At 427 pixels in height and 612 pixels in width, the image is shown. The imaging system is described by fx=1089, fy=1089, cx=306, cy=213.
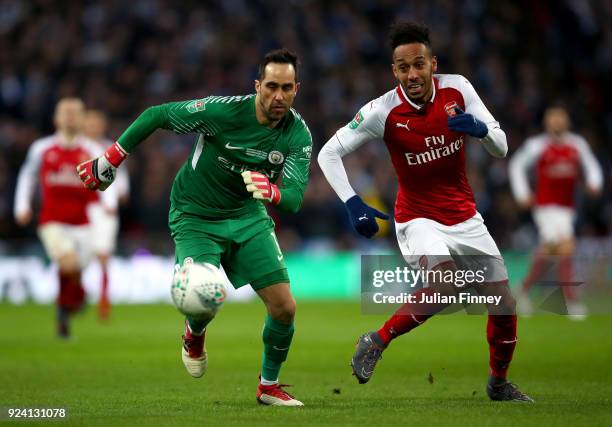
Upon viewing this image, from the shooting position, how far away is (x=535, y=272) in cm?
1544

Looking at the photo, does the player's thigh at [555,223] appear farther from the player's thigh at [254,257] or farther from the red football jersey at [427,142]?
the player's thigh at [254,257]

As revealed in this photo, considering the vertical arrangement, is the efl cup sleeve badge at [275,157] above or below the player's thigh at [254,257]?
above

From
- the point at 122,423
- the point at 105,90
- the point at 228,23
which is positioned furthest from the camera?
the point at 228,23

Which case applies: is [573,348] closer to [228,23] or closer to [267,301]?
[267,301]

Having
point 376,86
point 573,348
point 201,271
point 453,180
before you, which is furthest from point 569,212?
point 201,271

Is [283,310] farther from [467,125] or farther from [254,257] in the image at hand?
[467,125]

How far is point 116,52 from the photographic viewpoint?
21938 millimetres

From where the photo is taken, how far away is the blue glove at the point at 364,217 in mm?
7316

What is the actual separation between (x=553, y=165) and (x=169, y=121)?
9.40 m

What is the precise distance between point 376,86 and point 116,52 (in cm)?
529

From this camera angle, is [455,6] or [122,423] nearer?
[122,423]

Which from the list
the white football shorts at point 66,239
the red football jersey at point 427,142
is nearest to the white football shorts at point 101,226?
the white football shorts at point 66,239

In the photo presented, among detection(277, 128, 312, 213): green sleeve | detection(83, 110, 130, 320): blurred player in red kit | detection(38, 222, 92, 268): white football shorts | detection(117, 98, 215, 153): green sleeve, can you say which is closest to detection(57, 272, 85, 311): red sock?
detection(38, 222, 92, 268): white football shorts

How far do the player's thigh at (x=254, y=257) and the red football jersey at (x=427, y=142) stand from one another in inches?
23.9
